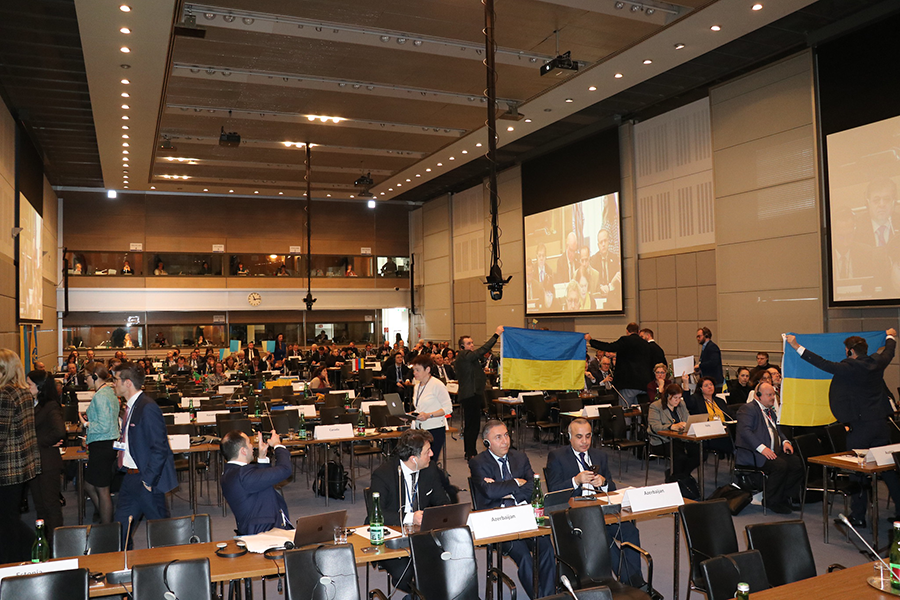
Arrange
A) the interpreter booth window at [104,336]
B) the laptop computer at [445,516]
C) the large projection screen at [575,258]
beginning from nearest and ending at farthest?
the laptop computer at [445,516] < the large projection screen at [575,258] < the interpreter booth window at [104,336]

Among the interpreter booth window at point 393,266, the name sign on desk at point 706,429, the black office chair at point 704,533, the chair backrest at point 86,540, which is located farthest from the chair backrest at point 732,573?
the interpreter booth window at point 393,266

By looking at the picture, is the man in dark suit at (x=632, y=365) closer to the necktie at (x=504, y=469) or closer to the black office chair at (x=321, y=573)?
the necktie at (x=504, y=469)

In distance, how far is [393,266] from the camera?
88.5 feet

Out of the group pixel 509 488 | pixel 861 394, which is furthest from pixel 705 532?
pixel 861 394

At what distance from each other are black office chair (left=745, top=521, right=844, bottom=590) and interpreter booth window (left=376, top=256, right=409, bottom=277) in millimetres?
23472

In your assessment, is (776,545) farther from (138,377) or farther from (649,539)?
(138,377)

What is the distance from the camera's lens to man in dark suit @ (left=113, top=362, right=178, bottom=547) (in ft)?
17.0

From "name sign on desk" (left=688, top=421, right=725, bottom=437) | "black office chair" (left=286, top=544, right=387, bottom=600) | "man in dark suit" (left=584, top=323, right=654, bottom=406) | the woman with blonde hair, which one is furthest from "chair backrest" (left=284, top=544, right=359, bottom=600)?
"man in dark suit" (left=584, top=323, right=654, bottom=406)

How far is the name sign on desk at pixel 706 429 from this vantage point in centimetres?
777

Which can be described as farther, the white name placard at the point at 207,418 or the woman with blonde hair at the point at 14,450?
the white name placard at the point at 207,418

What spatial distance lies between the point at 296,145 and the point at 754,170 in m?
10.7

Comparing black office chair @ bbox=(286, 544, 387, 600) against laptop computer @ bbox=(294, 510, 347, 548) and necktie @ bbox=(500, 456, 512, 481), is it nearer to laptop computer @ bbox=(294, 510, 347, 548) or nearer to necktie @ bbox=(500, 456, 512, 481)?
laptop computer @ bbox=(294, 510, 347, 548)

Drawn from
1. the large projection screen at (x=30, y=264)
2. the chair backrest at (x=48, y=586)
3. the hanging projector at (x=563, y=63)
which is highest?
the hanging projector at (x=563, y=63)

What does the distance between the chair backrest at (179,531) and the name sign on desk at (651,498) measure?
2.81 m
